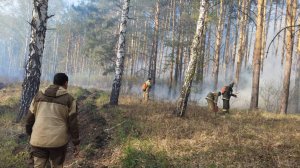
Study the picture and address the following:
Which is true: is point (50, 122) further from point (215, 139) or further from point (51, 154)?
point (215, 139)

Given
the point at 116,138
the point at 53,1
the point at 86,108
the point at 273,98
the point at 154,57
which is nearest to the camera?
the point at 116,138

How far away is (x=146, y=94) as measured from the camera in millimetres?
18266

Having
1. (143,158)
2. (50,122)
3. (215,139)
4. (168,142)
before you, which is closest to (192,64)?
(215,139)

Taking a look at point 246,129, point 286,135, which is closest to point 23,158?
point 246,129

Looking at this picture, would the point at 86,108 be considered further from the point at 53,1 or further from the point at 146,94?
the point at 53,1

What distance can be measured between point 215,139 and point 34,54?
6641 millimetres

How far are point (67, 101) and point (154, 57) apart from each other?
22983mm

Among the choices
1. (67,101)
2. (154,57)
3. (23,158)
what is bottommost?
(23,158)

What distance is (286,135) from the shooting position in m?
9.77

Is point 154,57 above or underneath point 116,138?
above

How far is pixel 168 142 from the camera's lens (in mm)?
8531

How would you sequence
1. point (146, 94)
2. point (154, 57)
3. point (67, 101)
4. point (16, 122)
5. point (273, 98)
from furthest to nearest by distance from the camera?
point (154, 57), point (273, 98), point (146, 94), point (16, 122), point (67, 101)

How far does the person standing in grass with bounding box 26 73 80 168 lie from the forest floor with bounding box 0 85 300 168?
254cm

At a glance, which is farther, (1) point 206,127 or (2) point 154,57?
(2) point 154,57
